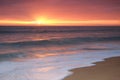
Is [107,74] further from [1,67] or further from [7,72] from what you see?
[1,67]

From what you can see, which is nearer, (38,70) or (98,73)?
(98,73)

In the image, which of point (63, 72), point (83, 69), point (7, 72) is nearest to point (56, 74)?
point (63, 72)

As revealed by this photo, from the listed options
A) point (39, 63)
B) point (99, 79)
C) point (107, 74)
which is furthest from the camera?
point (39, 63)

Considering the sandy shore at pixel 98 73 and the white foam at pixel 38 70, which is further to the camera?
the white foam at pixel 38 70

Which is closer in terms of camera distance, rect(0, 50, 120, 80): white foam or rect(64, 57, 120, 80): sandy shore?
rect(64, 57, 120, 80): sandy shore

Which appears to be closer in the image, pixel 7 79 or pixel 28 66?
pixel 7 79

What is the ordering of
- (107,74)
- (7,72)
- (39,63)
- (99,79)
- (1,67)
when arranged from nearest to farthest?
(99,79) < (107,74) < (7,72) < (1,67) < (39,63)

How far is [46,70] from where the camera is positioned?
8531 millimetres

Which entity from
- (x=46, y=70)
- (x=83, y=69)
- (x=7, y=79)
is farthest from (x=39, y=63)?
(x=7, y=79)

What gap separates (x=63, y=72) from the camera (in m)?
8.23

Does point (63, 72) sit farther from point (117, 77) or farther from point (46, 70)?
point (117, 77)

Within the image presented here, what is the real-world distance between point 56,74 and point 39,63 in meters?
2.19

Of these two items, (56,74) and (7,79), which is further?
(56,74)

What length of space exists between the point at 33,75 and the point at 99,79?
207 centimetres
